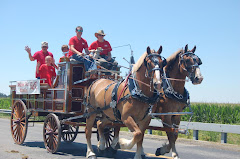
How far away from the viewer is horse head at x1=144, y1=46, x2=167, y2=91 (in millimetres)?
6652

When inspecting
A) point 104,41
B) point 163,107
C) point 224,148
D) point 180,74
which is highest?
point 104,41

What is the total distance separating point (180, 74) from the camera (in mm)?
8273

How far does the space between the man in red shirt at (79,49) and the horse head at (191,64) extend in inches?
103

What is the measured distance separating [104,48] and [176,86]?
9.25ft

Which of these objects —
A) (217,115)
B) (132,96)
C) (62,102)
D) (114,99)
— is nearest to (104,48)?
(62,102)

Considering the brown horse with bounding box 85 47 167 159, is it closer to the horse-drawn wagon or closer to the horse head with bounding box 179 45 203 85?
the horse-drawn wagon

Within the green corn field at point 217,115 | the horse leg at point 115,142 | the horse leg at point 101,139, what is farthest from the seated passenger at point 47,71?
the green corn field at point 217,115

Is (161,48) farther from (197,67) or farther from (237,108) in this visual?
(237,108)

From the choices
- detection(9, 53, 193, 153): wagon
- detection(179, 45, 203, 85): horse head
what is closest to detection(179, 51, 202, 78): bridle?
detection(179, 45, 203, 85): horse head

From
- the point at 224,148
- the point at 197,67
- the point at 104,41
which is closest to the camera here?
the point at 197,67

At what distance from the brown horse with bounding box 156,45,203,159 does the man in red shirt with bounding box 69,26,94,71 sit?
7.53 ft

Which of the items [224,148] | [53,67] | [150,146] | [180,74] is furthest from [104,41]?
[224,148]

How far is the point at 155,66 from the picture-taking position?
22.5ft

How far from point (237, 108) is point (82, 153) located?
40.4ft
